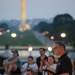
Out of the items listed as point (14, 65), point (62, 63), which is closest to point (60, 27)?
point (14, 65)

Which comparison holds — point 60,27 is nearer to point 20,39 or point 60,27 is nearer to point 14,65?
point 20,39

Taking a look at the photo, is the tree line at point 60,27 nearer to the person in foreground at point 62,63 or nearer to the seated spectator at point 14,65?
the seated spectator at point 14,65

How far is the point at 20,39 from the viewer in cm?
2491

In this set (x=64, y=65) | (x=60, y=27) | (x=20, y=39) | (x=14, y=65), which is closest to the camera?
(x=64, y=65)

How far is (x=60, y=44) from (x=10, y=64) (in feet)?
8.19

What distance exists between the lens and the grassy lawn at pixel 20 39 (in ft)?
76.8

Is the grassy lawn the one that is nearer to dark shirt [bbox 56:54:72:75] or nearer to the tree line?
the tree line

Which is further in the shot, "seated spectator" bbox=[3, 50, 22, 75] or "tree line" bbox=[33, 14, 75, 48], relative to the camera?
"tree line" bbox=[33, 14, 75, 48]

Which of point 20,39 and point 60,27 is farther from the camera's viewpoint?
point 20,39

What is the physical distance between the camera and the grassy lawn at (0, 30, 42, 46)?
23400 millimetres

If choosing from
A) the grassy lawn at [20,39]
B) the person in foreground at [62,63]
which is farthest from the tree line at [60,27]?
the person in foreground at [62,63]

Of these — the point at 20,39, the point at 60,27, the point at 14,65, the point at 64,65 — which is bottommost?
the point at 14,65

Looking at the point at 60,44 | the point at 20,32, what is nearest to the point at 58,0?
the point at 20,32

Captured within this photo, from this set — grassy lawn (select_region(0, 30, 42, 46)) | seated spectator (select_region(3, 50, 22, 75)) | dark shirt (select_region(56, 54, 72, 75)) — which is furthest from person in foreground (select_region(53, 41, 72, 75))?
grassy lawn (select_region(0, 30, 42, 46))
